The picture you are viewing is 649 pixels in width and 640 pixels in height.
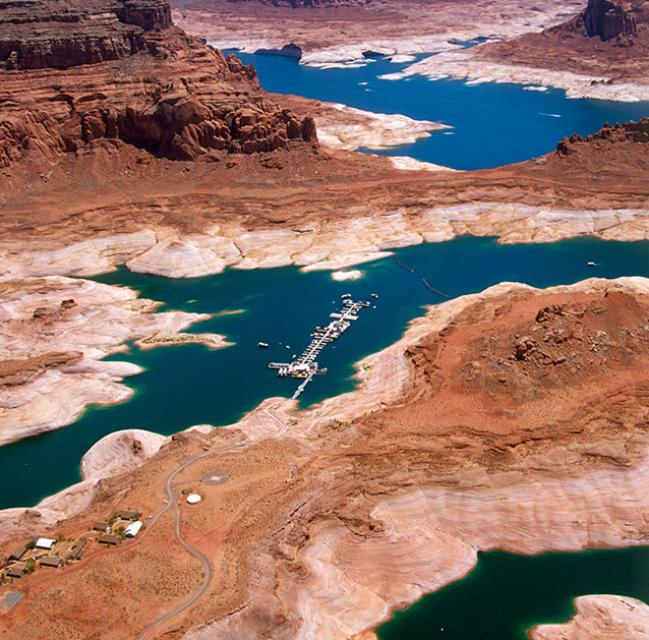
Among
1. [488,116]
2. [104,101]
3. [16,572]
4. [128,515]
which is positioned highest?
[104,101]

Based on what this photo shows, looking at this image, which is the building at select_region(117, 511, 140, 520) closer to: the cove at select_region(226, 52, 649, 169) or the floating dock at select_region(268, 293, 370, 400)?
the floating dock at select_region(268, 293, 370, 400)

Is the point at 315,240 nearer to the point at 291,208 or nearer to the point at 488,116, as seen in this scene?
the point at 291,208

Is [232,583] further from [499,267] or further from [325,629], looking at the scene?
[499,267]

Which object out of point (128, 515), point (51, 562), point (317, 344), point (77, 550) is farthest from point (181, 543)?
point (317, 344)

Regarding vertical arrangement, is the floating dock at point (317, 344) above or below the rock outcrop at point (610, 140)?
below

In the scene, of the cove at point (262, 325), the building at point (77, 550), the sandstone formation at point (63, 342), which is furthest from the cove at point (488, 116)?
the building at point (77, 550)

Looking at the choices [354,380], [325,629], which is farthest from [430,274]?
[325,629]

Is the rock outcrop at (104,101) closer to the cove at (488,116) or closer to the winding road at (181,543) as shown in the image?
the cove at (488,116)
